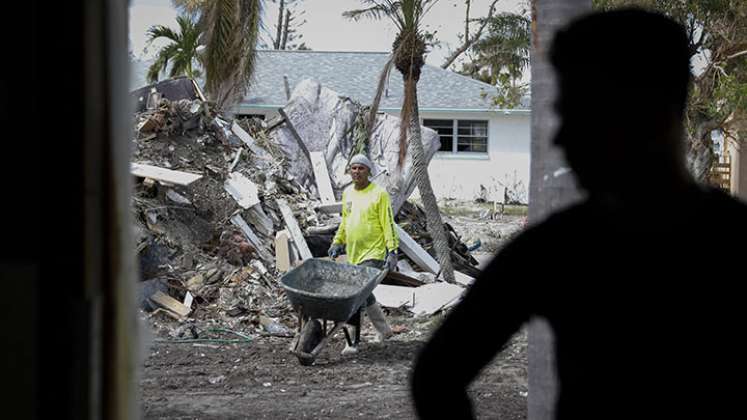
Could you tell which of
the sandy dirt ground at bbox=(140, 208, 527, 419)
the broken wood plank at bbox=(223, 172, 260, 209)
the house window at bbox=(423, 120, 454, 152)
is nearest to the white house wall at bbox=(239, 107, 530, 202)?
the house window at bbox=(423, 120, 454, 152)

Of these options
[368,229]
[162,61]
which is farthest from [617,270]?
[162,61]

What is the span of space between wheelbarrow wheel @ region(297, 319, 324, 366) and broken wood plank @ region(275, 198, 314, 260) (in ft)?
12.8

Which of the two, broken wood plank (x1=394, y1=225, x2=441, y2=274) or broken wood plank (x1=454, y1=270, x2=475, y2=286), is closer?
broken wood plank (x1=394, y1=225, x2=441, y2=274)

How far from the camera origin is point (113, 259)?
1.46 meters

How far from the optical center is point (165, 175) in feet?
44.8

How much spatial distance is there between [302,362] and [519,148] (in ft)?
73.9

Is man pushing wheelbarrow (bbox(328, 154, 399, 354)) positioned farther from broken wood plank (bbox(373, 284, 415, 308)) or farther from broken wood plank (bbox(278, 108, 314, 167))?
broken wood plank (bbox(278, 108, 314, 167))

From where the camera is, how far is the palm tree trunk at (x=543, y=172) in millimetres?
4520

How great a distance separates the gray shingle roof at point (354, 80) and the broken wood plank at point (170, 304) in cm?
1891

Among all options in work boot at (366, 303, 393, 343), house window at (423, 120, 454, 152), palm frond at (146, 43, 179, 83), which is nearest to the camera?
work boot at (366, 303, 393, 343)

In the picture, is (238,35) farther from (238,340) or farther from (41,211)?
(41,211)

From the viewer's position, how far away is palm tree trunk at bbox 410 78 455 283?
14734 mm

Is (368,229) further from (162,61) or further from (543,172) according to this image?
(162,61)

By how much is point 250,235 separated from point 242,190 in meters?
0.93
